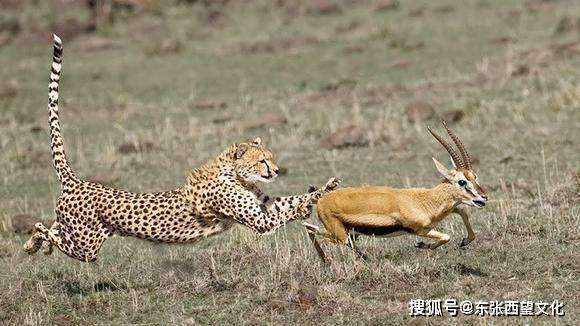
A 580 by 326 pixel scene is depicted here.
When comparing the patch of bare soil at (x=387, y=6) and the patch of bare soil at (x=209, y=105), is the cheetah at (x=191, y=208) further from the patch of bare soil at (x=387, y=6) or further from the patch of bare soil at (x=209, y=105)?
the patch of bare soil at (x=387, y=6)

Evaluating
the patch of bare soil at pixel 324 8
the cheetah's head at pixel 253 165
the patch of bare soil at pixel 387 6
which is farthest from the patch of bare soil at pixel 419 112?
the patch of bare soil at pixel 324 8

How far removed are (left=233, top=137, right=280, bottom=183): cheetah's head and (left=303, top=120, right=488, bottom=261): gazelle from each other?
2.25 feet

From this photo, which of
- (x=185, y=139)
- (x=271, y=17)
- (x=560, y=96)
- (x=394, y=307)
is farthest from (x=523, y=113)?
(x=271, y=17)

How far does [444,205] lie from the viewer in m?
8.34

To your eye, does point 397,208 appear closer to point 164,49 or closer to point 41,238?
point 41,238

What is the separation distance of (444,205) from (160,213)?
2.24m

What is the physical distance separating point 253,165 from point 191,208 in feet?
1.94

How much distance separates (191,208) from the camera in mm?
9156

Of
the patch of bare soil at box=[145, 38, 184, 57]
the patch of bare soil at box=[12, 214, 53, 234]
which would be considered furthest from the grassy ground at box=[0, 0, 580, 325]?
the patch of bare soil at box=[12, 214, 53, 234]

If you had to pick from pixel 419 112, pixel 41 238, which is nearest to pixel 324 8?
pixel 419 112

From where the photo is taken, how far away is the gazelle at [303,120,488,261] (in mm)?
8227

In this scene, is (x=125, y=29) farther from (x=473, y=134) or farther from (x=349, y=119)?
(x=473, y=134)

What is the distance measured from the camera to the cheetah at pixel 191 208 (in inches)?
355

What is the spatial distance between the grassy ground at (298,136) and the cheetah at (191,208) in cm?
29
